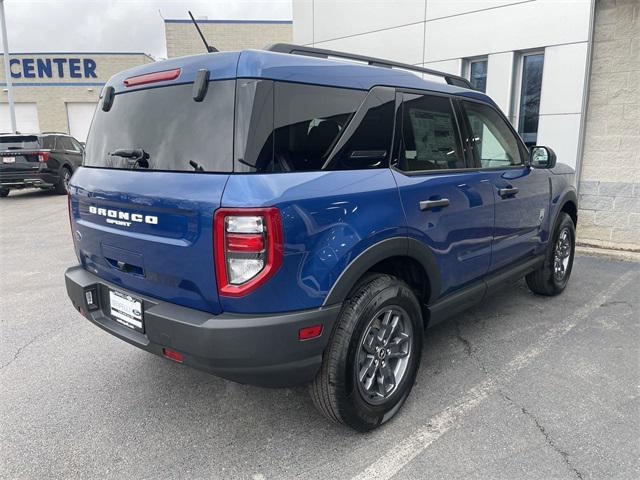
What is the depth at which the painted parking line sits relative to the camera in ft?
7.85

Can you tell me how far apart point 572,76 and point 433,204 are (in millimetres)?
5395

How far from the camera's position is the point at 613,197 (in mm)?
6969

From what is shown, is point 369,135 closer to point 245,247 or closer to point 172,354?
point 245,247

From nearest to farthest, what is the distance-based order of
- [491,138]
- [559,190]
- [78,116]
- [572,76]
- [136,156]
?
1. [136,156]
2. [491,138]
3. [559,190]
4. [572,76]
5. [78,116]

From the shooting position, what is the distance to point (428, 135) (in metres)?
3.05

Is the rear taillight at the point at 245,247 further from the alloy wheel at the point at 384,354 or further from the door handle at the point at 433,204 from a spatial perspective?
the door handle at the point at 433,204

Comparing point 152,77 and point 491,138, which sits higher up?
point 152,77

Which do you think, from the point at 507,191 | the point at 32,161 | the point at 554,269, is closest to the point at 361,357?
the point at 507,191

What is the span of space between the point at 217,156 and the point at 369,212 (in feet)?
2.66

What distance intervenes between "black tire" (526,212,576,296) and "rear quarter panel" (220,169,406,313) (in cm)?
285

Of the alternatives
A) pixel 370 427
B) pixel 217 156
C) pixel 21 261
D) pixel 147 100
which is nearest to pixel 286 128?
pixel 217 156

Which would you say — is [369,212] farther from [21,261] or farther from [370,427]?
[21,261]

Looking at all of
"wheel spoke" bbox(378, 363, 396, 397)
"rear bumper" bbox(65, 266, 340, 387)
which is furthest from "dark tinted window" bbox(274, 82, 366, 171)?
"wheel spoke" bbox(378, 363, 396, 397)

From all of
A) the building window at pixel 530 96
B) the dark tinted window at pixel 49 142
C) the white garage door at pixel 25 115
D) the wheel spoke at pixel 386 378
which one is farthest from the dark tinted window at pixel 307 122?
the white garage door at pixel 25 115
